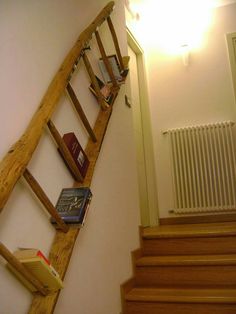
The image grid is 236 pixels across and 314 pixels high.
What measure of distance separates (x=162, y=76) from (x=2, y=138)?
2906 millimetres

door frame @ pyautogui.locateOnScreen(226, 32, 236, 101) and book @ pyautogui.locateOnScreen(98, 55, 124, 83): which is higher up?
door frame @ pyautogui.locateOnScreen(226, 32, 236, 101)

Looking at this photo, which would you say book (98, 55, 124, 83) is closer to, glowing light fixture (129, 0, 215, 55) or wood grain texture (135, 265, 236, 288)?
wood grain texture (135, 265, 236, 288)

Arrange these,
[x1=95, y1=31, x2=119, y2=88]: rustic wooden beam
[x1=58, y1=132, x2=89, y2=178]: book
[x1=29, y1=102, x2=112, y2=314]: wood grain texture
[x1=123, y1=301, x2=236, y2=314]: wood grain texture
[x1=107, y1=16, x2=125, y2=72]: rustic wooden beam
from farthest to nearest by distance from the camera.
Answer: [x1=107, y1=16, x2=125, y2=72]: rustic wooden beam < [x1=95, y1=31, x2=119, y2=88]: rustic wooden beam < [x1=123, y1=301, x2=236, y2=314]: wood grain texture < [x1=58, y1=132, x2=89, y2=178]: book < [x1=29, y1=102, x2=112, y2=314]: wood grain texture

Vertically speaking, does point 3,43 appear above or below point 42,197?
above

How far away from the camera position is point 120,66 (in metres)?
2.26

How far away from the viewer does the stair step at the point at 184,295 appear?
5.59ft

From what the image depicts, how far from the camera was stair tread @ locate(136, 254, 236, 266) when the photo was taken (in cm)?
198

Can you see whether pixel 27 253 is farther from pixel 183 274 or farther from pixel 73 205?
pixel 183 274

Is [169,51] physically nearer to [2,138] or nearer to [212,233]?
[212,233]

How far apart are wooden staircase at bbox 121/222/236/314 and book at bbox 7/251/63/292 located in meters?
0.91

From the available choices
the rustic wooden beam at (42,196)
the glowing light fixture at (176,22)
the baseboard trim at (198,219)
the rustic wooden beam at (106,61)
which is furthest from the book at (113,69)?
the baseboard trim at (198,219)

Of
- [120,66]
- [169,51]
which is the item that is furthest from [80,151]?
[169,51]

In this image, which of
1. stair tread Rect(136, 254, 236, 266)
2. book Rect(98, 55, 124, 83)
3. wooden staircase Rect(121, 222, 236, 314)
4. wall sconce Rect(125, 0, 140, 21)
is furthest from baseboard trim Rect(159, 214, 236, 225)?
wall sconce Rect(125, 0, 140, 21)

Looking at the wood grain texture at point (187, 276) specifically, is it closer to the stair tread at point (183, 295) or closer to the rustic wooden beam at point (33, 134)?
the stair tread at point (183, 295)
